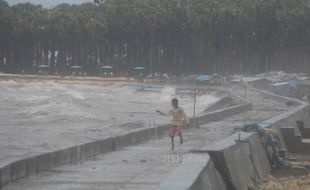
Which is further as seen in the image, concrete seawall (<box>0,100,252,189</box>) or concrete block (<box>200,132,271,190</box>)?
concrete seawall (<box>0,100,252,189</box>)

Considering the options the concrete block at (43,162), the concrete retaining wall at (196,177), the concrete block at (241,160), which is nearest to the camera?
the concrete retaining wall at (196,177)

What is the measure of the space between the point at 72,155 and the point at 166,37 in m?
99.1

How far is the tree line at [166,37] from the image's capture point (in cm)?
10700

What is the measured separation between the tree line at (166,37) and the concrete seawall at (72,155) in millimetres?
86665

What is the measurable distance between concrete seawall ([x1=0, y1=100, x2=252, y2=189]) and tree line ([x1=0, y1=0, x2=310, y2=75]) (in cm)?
8667

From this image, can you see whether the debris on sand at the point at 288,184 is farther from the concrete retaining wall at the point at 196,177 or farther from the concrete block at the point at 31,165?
the concrete block at the point at 31,165

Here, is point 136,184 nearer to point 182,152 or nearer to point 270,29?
point 182,152

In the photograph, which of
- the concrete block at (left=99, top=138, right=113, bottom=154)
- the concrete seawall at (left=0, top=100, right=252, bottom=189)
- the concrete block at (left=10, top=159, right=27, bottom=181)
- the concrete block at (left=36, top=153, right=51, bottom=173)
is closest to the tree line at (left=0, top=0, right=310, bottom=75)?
the concrete seawall at (left=0, top=100, right=252, bottom=189)

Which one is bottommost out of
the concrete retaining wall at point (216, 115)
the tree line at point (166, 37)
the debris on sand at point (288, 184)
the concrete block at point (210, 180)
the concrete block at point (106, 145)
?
the concrete retaining wall at point (216, 115)

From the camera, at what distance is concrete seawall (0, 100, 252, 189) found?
1122cm

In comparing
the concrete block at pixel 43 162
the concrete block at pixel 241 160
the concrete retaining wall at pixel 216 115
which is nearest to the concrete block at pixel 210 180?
the concrete block at pixel 241 160

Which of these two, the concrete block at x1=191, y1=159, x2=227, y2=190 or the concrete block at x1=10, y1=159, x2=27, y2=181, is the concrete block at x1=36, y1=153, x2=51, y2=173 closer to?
the concrete block at x1=10, y1=159, x2=27, y2=181

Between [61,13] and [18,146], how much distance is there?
109m

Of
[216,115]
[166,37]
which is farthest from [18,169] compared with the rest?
[166,37]
